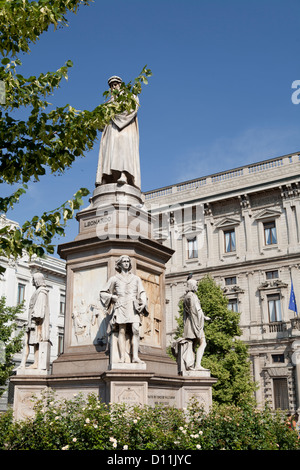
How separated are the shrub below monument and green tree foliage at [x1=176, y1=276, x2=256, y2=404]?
19952 mm

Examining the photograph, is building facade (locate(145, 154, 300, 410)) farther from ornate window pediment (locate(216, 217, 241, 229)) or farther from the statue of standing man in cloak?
the statue of standing man in cloak

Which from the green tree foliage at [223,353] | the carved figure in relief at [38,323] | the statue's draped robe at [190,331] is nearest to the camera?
the carved figure in relief at [38,323]

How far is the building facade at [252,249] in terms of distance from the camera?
33.8 metres

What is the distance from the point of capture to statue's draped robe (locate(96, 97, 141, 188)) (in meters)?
12.1

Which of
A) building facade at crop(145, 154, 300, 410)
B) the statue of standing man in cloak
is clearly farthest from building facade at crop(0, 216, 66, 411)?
the statue of standing man in cloak

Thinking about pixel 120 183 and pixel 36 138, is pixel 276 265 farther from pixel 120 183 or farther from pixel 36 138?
pixel 36 138

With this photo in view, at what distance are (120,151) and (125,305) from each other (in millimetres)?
4431

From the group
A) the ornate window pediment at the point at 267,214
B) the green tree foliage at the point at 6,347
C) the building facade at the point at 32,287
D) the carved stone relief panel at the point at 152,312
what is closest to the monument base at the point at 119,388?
the carved stone relief panel at the point at 152,312

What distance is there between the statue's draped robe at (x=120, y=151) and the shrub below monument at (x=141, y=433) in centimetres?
624

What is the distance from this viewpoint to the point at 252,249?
37.5 m

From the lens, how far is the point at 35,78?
7973 millimetres

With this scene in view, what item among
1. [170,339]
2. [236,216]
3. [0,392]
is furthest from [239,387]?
[236,216]

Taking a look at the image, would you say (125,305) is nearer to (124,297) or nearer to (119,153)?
(124,297)

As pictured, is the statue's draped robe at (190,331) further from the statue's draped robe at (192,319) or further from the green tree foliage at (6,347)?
the green tree foliage at (6,347)
